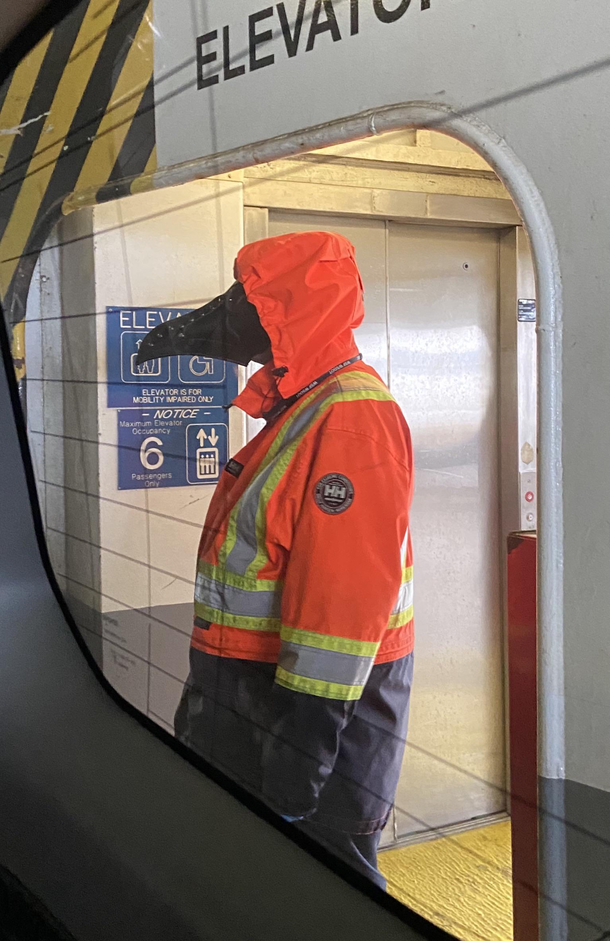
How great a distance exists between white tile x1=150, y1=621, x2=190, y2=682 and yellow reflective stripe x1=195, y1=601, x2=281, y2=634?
0.07 m

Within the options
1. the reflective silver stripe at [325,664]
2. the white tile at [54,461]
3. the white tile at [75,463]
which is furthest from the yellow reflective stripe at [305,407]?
the white tile at [54,461]

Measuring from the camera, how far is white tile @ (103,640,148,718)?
1.35 metres

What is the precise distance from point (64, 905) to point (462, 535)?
0.93 m

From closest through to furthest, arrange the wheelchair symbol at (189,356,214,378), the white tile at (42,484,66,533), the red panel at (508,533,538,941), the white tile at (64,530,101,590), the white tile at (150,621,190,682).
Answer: the red panel at (508,533,538,941), the wheelchair symbol at (189,356,214,378), the white tile at (150,621,190,682), the white tile at (64,530,101,590), the white tile at (42,484,66,533)

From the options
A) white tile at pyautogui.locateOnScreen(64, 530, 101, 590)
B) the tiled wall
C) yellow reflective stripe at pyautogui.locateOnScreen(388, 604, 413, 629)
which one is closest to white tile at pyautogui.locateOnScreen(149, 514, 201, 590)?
the tiled wall

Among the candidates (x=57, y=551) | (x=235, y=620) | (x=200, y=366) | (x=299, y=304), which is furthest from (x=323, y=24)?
(x=57, y=551)

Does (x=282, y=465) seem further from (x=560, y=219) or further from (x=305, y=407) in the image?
(x=560, y=219)

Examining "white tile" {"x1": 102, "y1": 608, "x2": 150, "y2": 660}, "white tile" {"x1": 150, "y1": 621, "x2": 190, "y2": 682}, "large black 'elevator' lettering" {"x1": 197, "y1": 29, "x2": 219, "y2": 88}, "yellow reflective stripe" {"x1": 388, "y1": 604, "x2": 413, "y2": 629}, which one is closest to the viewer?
"yellow reflective stripe" {"x1": 388, "y1": 604, "x2": 413, "y2": 629}

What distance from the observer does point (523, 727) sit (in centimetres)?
74

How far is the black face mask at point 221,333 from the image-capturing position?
1.01m

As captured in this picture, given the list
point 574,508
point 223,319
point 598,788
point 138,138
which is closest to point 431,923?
point 598,788

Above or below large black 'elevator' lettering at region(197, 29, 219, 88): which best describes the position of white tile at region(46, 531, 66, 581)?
below

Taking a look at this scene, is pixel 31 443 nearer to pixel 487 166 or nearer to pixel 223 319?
pixel 223 319

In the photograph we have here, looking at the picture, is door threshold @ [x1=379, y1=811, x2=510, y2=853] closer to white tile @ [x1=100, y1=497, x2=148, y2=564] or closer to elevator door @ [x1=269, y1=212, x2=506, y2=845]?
elevator door @ [x1=269, y1=212, x2=506, y2=845]
